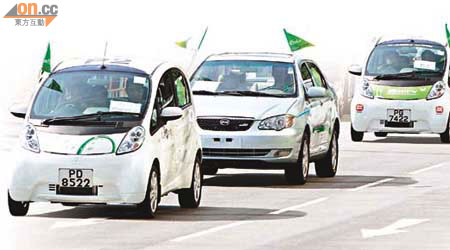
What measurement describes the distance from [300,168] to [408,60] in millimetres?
11414

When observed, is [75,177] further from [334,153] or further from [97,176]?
[334,153]

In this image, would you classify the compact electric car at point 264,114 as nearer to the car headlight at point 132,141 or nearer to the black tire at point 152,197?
the black tire at point 152,197

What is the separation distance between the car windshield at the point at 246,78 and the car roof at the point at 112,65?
158 inches

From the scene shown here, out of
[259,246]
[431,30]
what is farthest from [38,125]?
[431,30]

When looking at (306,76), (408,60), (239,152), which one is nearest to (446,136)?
(408,60)

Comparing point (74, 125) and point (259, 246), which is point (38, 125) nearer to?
point (74, 125)

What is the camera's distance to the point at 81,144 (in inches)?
668

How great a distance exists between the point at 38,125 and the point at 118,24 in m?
24.3

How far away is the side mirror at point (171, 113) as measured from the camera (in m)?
17.5

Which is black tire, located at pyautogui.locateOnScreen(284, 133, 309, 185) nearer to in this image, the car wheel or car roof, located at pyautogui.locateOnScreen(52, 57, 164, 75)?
car roof, located at pyautogui.locateOnScreen(52, 57, 164, 75)

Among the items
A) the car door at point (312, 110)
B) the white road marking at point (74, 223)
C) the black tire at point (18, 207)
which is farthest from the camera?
the car door at point (312, 110)

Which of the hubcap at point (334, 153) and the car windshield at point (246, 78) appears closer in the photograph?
the car windshield at point (246, 78)

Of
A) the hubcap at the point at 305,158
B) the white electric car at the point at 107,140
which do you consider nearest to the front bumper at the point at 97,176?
the white electric car at the point at 107,140

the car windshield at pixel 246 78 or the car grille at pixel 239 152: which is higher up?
the car windshield at pixel 246 78
